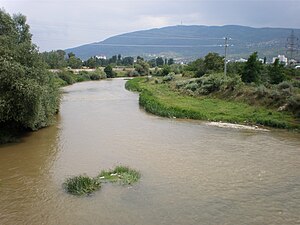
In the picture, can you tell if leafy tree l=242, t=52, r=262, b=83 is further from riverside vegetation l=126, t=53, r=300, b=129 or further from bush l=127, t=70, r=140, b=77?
bush l=127, t=70, r=140, b=77

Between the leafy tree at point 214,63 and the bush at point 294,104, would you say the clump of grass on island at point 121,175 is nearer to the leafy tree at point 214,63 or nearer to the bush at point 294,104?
the bush at point 294,104

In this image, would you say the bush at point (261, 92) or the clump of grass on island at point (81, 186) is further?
the bush at point (261, 92)

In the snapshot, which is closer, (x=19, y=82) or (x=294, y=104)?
(x=19, y=82)

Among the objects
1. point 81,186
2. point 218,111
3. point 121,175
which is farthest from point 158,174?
point 218,111

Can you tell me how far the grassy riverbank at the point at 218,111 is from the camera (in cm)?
2931

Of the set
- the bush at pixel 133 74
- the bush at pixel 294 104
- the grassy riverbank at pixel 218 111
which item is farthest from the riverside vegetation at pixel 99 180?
the bush at pixel 133 74

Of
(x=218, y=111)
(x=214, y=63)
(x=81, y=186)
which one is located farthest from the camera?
(x=214, y=63)

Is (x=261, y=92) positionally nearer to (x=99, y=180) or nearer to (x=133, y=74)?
(x=99, y=180)

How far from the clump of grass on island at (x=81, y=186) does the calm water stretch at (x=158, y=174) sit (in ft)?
1.07

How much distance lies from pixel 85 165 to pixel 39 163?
270cm

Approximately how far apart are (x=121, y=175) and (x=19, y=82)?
9.92 metres

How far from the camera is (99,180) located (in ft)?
51.4

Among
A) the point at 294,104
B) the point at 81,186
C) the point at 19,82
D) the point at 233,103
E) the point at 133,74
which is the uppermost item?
the point at 19,82

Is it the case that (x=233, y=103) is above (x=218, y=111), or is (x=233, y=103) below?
above
